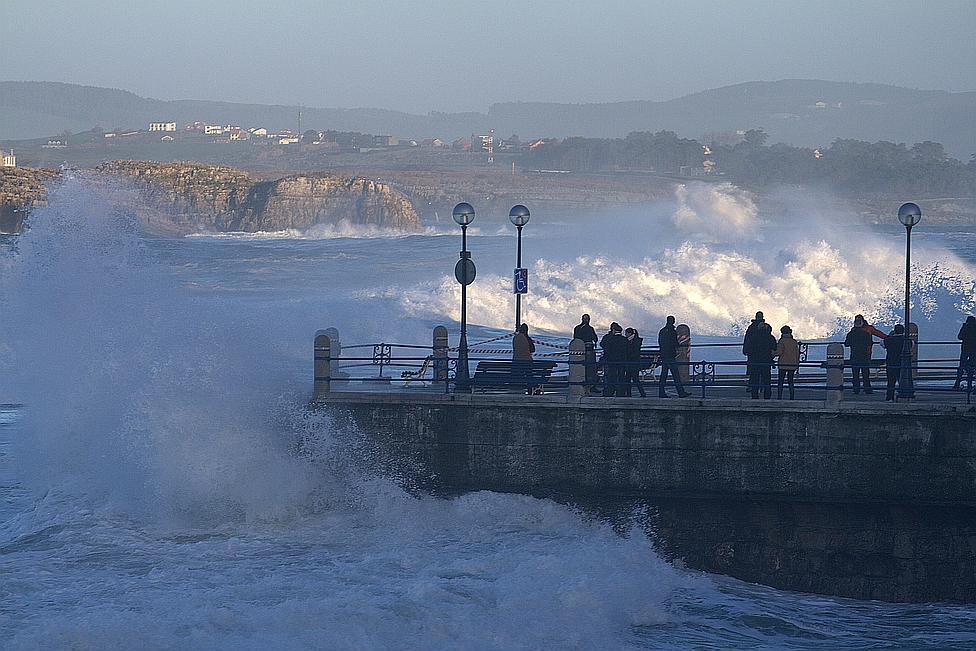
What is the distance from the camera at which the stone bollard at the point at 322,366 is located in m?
14.3

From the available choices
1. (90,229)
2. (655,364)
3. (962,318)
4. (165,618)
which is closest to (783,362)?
(655,364)

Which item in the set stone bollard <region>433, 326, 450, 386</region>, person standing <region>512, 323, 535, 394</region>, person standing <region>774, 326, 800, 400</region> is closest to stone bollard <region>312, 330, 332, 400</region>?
stone bollard <region>433, 326, 450, 386</region>

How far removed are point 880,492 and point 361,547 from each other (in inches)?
259

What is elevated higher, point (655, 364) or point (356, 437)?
point (655, 364)

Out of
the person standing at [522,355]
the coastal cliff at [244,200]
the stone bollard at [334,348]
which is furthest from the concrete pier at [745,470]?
the coastal cliff at [244,200]

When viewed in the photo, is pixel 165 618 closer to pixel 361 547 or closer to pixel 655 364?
pixel 361 547

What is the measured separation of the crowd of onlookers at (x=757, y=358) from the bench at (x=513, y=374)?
205 millimetres

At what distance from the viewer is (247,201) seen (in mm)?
127625

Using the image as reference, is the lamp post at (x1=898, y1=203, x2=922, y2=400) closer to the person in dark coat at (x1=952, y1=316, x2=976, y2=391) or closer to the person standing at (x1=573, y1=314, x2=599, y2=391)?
the person in dark coat at (x1=952, y1=316, x2=976, y2=391)

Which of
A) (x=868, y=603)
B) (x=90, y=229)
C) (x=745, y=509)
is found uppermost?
(x=90, y=229)

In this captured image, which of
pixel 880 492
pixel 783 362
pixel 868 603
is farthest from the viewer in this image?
pixel 783 362

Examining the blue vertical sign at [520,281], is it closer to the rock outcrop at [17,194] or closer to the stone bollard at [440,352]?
the stone bollard at [440,352]

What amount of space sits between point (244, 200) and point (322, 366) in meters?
117

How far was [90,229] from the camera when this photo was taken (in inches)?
824
